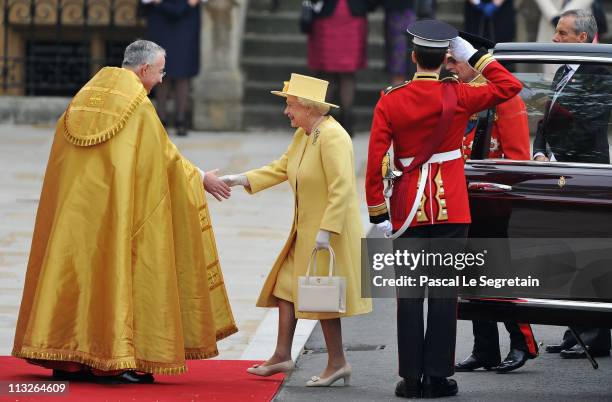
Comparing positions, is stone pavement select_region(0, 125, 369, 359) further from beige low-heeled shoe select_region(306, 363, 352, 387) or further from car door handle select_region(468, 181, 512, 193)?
car door handle select_region(468, 181, 512, 193)

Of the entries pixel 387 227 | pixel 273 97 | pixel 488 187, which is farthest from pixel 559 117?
pixel 273 97

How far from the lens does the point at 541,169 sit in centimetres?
771

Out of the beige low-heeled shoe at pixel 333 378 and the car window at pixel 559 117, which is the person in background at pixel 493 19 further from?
the beige low-heeled shoe at pixel 333 378

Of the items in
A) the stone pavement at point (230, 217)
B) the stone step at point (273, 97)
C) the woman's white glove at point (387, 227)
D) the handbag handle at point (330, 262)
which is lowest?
the stone pavement at point (230, 217)

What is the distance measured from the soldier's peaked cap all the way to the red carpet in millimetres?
1834

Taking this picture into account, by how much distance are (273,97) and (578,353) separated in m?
11.1

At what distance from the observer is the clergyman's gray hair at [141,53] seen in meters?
7.99

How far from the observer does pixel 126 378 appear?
798cm

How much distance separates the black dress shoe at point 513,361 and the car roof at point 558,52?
1640 millimetres

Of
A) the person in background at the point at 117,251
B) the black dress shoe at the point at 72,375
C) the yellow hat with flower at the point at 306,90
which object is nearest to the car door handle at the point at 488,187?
the yellow hat with flower at the point at 306,90

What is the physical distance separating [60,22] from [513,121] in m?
12.6

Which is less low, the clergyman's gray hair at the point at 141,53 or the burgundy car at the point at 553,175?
the clergyman's gray hair at the point at 141,53

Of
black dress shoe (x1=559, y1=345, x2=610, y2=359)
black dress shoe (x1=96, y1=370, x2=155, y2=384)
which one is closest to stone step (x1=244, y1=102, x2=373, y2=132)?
black dress shoe (x1=559, y1=345, x2=610, y2=359)

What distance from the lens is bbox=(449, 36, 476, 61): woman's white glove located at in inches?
303
